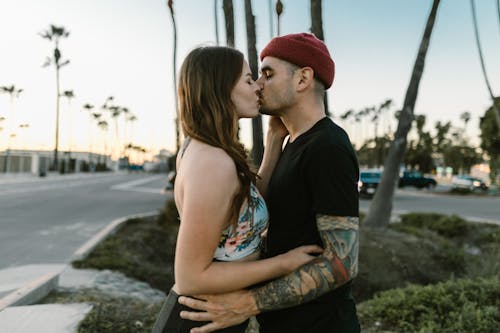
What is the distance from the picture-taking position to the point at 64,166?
69.2 m

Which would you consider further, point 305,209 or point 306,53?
point 306,53

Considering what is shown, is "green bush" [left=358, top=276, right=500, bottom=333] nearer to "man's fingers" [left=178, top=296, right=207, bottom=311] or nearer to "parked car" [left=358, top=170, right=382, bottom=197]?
"man's fingers" [left=178, top=296, right=207, bottom=311]

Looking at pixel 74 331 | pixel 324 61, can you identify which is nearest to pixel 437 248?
pixel 74 331

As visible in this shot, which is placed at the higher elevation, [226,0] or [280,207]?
[226,0]

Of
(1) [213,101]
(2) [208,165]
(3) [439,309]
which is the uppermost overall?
(1) [213,101]

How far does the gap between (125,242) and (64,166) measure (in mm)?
65722

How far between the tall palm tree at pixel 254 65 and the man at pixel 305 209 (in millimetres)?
2149

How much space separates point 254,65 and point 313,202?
268 cm

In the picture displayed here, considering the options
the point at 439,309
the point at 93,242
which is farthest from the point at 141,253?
the point at 439,309

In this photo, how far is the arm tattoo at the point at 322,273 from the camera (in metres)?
1.59

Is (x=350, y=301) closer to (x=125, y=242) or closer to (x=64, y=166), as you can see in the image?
(x=125, y=242)

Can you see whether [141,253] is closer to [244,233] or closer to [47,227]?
[47,227]

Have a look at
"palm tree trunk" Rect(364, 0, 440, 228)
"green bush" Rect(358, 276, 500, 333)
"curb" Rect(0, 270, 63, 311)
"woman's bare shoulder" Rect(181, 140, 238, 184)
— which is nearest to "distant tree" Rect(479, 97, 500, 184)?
"palm tree trunk" Rect(364, 0, 440, 228)

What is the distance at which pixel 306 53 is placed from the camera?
1834mm
